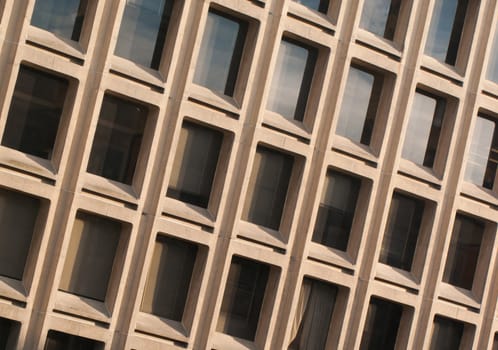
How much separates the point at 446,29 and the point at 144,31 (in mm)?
9742

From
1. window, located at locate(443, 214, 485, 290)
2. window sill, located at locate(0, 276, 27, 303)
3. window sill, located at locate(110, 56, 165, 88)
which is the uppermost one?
window sill, located at locate(110, 56, 165, 88)

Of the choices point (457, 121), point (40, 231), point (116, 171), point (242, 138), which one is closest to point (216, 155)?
point (242, 138)

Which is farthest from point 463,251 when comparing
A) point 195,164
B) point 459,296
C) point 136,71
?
point 136,71

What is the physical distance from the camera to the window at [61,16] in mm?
31344

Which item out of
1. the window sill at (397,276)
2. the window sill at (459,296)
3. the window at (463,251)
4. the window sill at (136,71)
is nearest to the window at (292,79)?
the window sill at (136,71)

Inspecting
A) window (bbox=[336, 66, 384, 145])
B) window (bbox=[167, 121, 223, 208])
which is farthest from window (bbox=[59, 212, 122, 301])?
window (bbox=[336, 66, 384, 145])

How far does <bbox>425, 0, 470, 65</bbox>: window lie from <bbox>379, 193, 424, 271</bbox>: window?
4.39 metres

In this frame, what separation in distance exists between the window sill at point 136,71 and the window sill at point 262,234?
4.43 meters

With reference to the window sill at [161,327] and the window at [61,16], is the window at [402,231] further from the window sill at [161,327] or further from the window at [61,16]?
the window at [61,16]

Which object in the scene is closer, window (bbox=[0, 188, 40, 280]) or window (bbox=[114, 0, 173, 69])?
window (bbox=[0, 188, 40, 280])

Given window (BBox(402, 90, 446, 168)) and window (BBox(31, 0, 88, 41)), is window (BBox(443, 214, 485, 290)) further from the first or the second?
window (BBox(31, 0, 88, 41))

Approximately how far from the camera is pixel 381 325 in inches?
1435

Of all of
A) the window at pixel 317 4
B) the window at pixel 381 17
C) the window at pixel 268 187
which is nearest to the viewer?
the window at pixel 268 187

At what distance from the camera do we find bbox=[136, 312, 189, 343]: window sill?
1273 inches
